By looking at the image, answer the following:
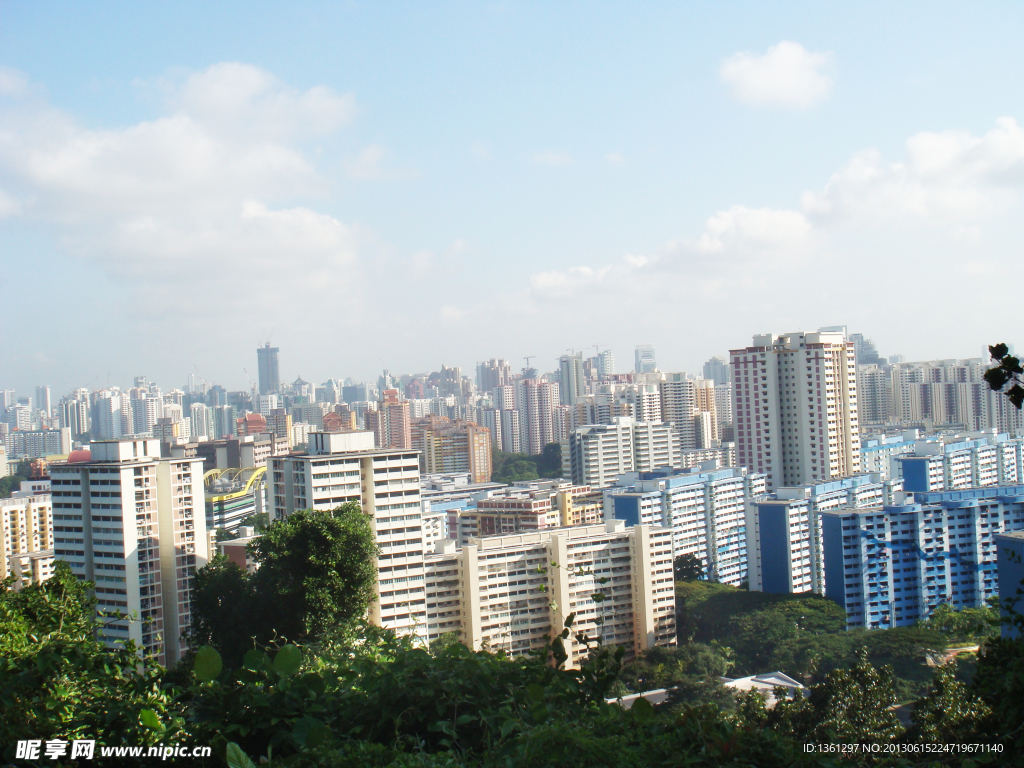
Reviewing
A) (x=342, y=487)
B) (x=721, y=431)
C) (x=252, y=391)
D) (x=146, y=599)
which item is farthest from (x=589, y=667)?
(x=252, y=391)

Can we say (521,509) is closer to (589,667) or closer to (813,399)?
(813,399)

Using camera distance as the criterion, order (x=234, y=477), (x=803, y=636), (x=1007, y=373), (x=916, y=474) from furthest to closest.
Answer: (x=234, y=477) < (x=916, y=474) < (x=803, y=636) < (x=1007, y=373)

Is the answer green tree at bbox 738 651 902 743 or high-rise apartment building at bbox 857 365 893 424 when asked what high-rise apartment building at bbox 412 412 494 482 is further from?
green tree at bbox 738 651 902 743

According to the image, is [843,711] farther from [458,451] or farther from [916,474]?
[458,451]

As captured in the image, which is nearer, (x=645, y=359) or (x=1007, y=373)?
(x=1007, y=373)

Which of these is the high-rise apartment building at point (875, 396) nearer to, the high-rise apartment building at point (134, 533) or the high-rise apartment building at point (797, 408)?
the high-rise apartment building at point (797, 408)

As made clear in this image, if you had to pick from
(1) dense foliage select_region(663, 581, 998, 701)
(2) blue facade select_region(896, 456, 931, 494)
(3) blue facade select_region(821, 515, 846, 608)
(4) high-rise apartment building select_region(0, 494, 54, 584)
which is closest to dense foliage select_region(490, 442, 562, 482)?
(2) blue facade select_region(896, 456, 931, 494)

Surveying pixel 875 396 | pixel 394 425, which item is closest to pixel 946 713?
pixel 394 425

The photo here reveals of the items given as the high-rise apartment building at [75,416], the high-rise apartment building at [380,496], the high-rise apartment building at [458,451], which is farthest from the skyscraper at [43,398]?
the high-rise apartment building at [380,496]
